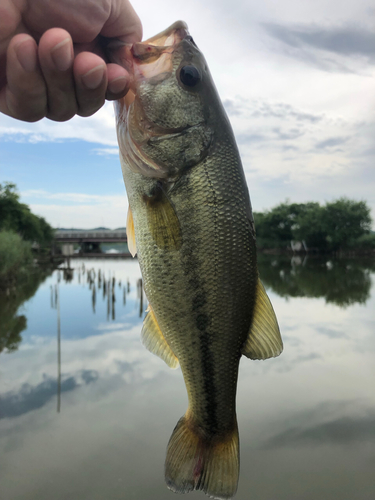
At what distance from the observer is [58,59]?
1575mm

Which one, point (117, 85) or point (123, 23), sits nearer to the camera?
point (117, 85)

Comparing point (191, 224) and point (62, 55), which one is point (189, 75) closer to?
point (62, 55)

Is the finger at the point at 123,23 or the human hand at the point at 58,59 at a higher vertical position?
the finger at the point at 123,23

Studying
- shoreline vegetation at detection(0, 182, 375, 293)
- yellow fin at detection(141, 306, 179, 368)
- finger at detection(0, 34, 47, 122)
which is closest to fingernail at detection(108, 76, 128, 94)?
finger at detection(0, 34, 47, 122)

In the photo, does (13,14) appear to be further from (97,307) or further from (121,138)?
(97,307)

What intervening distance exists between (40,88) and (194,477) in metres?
2.15

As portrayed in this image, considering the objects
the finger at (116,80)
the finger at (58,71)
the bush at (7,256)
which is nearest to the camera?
the finger at (58,71)

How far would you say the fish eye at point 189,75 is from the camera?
1.95 meters

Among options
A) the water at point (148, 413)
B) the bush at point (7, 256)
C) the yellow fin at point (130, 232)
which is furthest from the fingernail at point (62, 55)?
the bush at point (7, 256)

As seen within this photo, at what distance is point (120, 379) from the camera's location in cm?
2367

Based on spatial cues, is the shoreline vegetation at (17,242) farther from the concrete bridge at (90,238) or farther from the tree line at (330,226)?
the tree line at (330,226)

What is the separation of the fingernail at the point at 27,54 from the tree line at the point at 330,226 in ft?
270

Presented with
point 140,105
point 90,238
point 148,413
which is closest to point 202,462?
point 140,105

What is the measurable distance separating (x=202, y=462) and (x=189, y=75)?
2.13 metres
